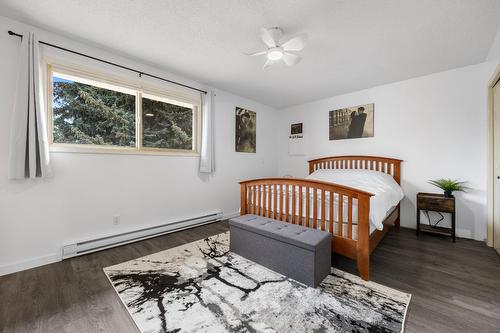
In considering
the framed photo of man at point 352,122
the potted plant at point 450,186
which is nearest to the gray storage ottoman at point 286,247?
the potted plant at point 450,186

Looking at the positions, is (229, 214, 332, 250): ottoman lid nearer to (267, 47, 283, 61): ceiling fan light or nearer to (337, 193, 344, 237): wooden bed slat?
(337, 193, 344, 237): wooden bed slat

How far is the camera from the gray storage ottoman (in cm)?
178

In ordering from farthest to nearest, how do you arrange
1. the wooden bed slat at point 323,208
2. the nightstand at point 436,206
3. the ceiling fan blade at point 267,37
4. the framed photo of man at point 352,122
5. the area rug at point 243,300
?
the framed photo of man at point 352,122, the nightstand at point 436,206, the wooden bed slat at point 323,208, the ceiling fan blade at point 267,37, the area rug at point 243,300

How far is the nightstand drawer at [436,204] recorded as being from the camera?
2812 millimetres

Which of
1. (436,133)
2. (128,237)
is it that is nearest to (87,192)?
(128,237)

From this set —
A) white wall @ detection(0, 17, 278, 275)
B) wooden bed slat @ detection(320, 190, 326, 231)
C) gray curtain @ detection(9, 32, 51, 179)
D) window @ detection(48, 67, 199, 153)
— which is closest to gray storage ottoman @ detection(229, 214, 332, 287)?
wooden bed slat @ detection(320, 190, 326, 231)

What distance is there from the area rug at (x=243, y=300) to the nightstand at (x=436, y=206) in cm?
182

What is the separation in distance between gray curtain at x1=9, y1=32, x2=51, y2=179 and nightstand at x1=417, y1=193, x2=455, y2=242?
463 cm

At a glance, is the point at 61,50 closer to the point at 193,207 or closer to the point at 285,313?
the point at 193,207

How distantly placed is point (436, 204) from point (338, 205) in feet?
6.16

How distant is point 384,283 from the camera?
1.86 m

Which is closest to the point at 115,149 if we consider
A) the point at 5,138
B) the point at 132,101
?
the point at 132,101

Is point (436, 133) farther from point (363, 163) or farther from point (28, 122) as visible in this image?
point (28, 122)

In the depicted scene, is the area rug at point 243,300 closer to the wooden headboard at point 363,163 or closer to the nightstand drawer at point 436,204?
the nightstand drawer at point 436,204
